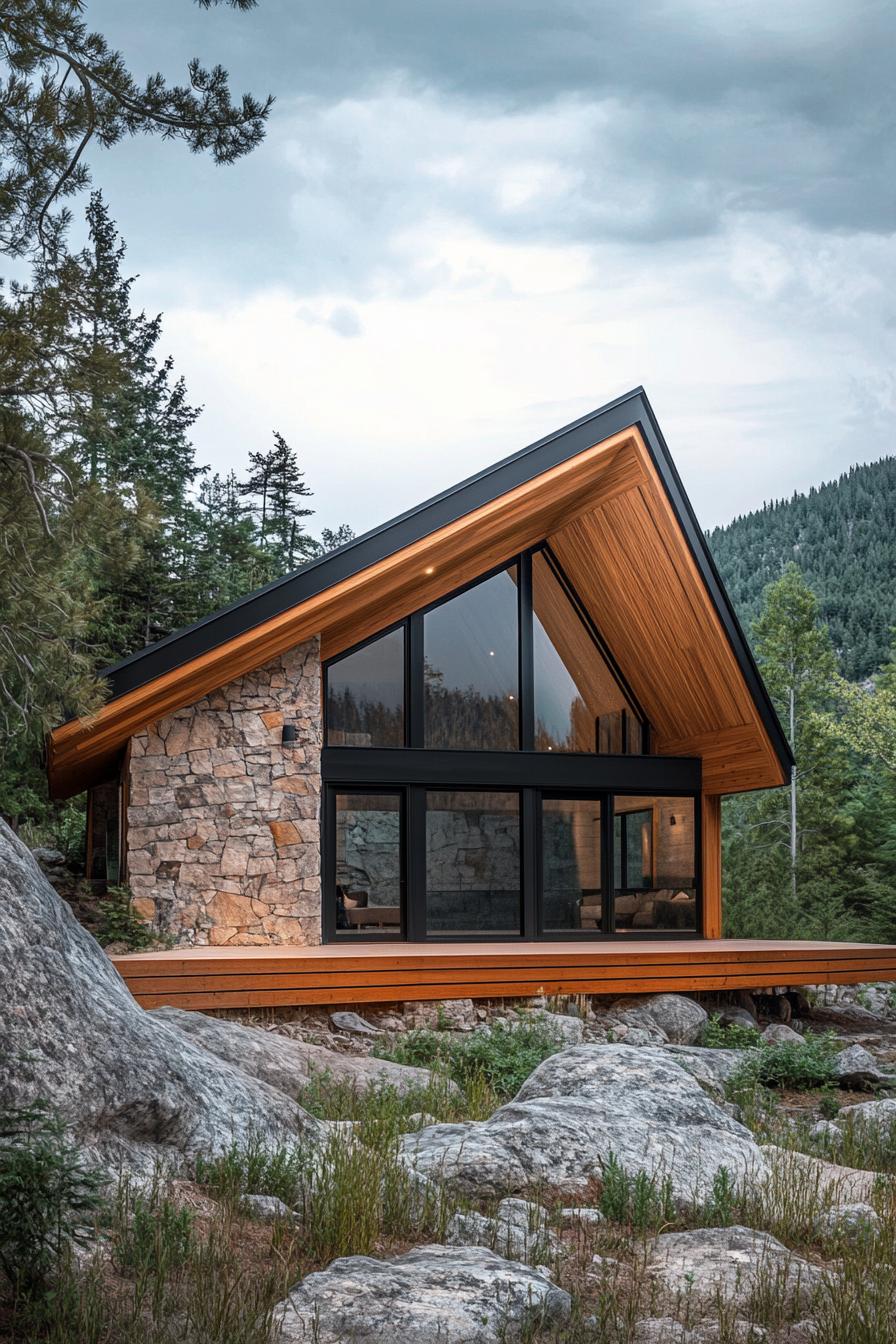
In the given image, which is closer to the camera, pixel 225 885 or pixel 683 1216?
pixel 683 1216

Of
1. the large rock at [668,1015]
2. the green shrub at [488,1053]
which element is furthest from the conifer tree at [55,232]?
the large rock at [668,1015]

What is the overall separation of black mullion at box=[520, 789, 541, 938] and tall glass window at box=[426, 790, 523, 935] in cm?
7

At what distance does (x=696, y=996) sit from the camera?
11.4m

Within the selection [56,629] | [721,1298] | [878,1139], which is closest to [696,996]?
[878,1139]

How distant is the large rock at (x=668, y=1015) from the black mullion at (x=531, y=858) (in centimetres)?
158

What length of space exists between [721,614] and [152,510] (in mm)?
6718

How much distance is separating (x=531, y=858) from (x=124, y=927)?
4.26 m

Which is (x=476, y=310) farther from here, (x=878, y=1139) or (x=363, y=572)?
(x=878, y=1139)

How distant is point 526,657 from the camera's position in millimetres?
12578

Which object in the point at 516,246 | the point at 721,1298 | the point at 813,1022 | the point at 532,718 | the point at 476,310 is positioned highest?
the point at 476,310

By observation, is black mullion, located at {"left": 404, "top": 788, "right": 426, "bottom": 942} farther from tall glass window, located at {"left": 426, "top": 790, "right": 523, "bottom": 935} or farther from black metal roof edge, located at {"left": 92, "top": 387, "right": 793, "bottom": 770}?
black metal roof edge, located at {"left": 92, "top": 387, "right": 793, "bottom": 770}

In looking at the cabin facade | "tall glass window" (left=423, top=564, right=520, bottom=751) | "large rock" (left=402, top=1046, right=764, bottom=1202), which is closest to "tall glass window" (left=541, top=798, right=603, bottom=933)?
the cabin facade

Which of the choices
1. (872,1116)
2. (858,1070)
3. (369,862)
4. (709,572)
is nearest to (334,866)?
(369,862)

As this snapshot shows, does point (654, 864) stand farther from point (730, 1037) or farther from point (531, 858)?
point (730, 1037)
